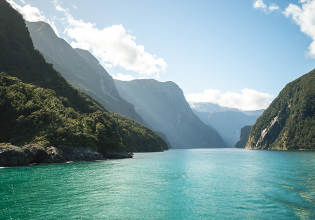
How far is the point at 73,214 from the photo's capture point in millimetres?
23859

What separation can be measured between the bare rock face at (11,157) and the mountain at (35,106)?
12.3 m

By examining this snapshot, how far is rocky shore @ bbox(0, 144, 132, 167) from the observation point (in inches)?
2670

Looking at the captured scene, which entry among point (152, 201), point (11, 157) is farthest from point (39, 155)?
point (152, 201)

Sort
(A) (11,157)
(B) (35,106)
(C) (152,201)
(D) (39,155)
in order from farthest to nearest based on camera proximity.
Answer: (B) (35,106)
(D) (39,155)
(A) (11,157)
(C) (152,201)

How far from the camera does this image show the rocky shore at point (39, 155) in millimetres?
67812

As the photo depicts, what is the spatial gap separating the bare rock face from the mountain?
12.3m

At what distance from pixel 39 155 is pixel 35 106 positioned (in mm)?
29828

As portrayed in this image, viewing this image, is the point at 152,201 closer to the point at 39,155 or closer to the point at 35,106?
the point at 39,155

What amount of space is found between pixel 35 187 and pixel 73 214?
703 inches

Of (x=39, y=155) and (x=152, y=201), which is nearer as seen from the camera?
(x=152, y=201)

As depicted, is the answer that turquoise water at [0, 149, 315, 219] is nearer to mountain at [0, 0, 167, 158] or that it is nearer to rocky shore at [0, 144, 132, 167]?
rocky shore at [0, 144, 132, 167]

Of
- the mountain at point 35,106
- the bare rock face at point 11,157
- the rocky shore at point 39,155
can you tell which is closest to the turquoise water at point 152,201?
the bare rock face at point 11,157

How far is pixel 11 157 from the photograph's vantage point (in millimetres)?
68000

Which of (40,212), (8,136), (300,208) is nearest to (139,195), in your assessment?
(40,212)
